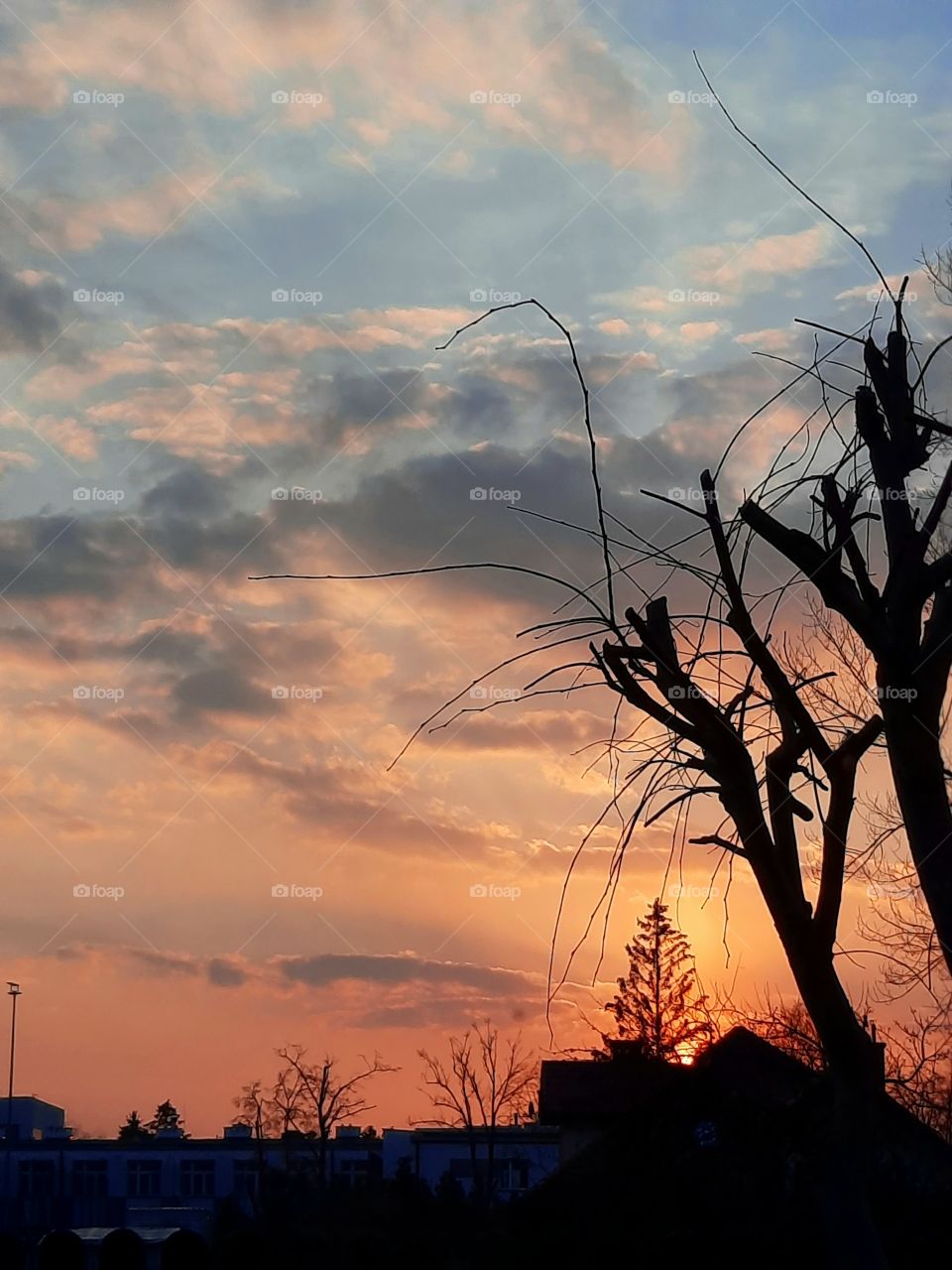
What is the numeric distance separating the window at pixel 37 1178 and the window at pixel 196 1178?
22.0ft

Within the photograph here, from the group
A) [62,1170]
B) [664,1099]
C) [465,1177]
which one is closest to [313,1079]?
[465,1177]

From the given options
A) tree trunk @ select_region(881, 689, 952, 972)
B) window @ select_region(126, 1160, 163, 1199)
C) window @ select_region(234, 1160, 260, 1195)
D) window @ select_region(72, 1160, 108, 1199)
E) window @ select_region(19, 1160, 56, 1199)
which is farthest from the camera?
window @ select_region(126, 1160, 163, 1199)

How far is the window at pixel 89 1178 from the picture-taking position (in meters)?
73.6

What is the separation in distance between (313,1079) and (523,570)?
65.2 meters

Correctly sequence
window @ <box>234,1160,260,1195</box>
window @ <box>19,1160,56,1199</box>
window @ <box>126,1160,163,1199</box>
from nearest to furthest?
window @ <box>234,1160,260,1195</box>
window @ <box>19,1160,56,1199</box>
window @ <box>126,1160,163,1199</box>

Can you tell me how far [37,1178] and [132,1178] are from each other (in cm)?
490

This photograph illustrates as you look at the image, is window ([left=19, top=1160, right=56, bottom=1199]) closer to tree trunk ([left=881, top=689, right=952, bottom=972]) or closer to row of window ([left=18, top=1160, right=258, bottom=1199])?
row of window ([left=18, top=1160, right=258, bottom=1199])

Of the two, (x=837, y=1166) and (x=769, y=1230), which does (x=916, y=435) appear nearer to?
(x=837, y=1166)

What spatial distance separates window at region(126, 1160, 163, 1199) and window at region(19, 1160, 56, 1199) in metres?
3.97

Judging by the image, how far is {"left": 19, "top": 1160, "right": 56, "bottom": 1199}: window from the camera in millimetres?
72631

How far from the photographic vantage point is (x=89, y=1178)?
245 feet

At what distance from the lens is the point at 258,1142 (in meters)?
67.3

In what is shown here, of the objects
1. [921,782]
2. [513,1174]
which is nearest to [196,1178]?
[513,1174]

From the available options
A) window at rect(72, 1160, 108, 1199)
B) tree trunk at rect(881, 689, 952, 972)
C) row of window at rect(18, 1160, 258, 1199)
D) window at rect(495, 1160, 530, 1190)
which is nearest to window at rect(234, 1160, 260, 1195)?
row of window at rect(18, 1160, 258, 1199)
